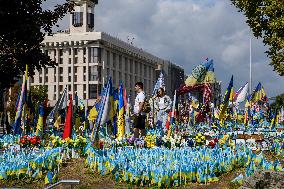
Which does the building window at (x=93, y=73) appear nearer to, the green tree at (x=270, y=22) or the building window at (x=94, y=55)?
the building window at (x=94, y=55)

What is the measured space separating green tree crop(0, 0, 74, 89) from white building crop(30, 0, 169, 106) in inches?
3058

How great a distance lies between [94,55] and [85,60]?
225cm

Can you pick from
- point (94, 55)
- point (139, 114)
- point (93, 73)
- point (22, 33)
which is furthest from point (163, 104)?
point (94, 55)

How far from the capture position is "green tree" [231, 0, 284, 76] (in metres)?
18.2

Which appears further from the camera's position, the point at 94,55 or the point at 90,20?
the point at 90,20

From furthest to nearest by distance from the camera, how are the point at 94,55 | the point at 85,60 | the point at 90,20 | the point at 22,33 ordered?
the point at 90,20
the point at 85,60
the point at 94,55
the point at 22,33

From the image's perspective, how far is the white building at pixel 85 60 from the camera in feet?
324

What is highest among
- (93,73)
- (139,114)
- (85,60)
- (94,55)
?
(94,55)

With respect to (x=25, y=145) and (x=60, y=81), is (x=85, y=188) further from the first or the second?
(x=60, y=81)

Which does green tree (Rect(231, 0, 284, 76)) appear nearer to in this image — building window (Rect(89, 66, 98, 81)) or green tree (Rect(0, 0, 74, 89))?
green tree (Rect(0, 0, 74, 89))

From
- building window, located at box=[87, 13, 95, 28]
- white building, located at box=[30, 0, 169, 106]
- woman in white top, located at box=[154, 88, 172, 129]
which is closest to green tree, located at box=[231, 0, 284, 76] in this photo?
woman in white top, located at box=[154, 88, 172, 129]

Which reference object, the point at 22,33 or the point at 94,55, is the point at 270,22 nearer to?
the point at 22,33

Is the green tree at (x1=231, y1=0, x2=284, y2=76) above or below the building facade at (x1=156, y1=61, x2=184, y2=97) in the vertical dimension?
below

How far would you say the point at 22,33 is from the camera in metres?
17.4
